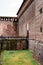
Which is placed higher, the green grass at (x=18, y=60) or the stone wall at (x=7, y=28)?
the stone wall at (x=7, y=28)

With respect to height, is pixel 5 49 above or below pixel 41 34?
below

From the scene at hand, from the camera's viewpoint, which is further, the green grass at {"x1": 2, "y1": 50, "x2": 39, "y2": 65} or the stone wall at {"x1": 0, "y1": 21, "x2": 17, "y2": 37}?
Answer: the stone wall at {"x1": 0, "y1": 21, "x2": 17, "y2": 37}

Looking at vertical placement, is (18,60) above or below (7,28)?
below

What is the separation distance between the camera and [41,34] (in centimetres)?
795

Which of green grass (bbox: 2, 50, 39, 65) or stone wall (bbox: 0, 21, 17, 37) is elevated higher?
stone wall (bbox: 0, 21, 17, 37)

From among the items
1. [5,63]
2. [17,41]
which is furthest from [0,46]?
[5,63]

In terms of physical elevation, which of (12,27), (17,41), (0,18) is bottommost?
(17,41)

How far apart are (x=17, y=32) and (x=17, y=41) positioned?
30.9 ft

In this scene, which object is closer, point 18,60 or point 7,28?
point 18,60

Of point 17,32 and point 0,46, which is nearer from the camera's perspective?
point 0,46

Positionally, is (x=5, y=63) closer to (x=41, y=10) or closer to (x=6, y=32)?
(x=41, y=10)

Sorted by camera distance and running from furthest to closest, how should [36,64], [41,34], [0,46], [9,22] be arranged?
[9,22]
[0,46]
[41,34]
[36,64]

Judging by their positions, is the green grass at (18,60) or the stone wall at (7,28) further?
the stone wall at (7,28)

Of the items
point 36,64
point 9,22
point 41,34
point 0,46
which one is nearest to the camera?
point 36,64
